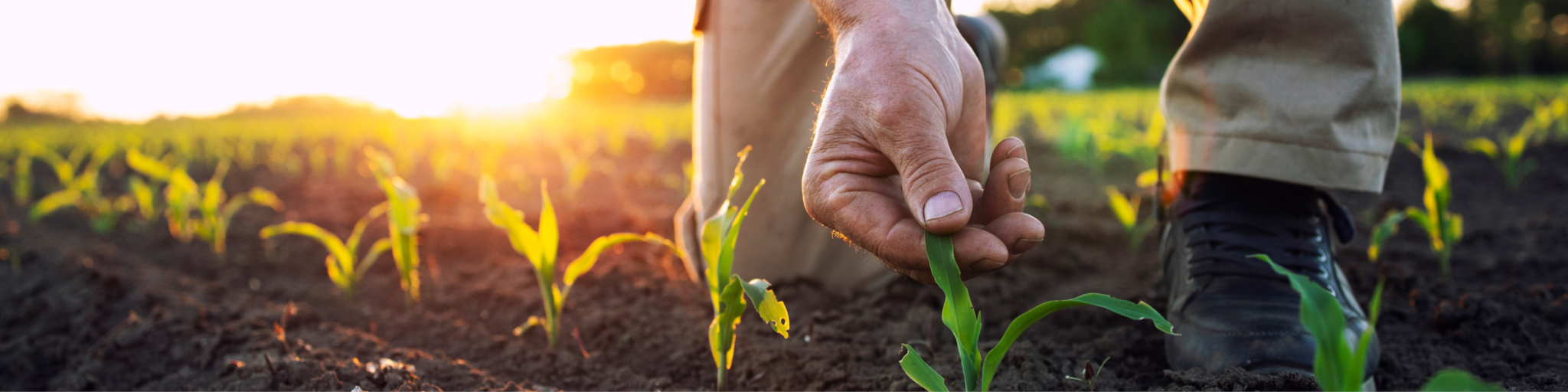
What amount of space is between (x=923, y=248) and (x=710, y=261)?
14.7 inches

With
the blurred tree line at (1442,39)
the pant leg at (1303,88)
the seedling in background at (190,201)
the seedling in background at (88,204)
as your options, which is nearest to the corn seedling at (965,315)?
the pant leg at (1303,88)

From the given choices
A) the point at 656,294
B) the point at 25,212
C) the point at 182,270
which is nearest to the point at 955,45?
the point at 656,294

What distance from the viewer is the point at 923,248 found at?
2.81 feet

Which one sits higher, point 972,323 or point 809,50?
point 809,50

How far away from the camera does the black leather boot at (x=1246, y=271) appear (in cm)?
115

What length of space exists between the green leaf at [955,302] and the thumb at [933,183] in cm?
2

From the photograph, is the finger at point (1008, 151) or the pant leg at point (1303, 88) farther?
the pant leg at point (1303, 88)

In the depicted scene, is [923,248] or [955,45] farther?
[955,45]

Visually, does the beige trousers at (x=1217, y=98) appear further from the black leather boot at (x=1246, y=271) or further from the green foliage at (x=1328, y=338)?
the green foliage at (x=1328, y=338)

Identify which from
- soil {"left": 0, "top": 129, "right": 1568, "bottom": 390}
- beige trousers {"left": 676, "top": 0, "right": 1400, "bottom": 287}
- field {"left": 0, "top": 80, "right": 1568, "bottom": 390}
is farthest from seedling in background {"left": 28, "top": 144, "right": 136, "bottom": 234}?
beige trousers {"left": 676, "top": 0, "right": 1400, "bottom": 287}

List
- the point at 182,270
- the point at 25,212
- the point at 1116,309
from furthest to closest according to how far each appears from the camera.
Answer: the point at 25,212 → the point at 182,270 → the point at 1116,309

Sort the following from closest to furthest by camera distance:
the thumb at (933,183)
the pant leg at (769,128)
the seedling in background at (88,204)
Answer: the thumb at (933,183)
the pant leg at (769,128)
the seedling in background at (88,204)

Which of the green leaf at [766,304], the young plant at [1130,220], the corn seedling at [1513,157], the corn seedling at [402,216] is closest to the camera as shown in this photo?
the green leaf at [766,304]

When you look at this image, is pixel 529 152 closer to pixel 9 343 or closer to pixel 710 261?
pixel 9 343
